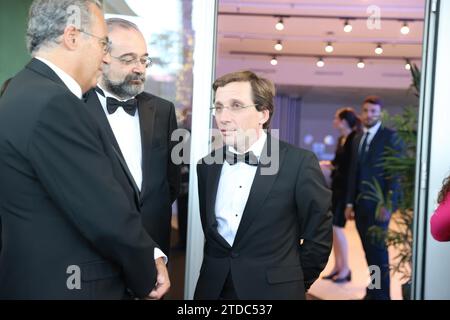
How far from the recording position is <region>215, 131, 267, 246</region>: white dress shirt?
228cm

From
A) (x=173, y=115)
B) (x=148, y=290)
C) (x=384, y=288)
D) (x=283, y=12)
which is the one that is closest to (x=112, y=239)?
(x=148, y=290)

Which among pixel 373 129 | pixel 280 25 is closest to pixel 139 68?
pixel 373 129

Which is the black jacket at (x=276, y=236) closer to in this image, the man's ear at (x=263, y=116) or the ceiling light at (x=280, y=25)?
the man's ear at (x=263, y=116)

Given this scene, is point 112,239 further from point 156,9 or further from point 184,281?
point 156,9

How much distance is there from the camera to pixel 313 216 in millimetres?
2287

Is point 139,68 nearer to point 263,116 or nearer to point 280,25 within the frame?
point 263,116

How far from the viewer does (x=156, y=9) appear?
310 centimetres

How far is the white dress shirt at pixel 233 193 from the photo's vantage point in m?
2.28

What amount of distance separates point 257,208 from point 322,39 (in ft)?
25.8

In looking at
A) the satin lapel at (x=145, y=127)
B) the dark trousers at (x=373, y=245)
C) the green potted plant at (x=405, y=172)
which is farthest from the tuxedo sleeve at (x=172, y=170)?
the dark trousers at (x=373, y=245)

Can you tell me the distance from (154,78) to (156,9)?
390 millimetres

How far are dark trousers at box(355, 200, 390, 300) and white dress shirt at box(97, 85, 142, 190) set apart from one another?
2.91 m

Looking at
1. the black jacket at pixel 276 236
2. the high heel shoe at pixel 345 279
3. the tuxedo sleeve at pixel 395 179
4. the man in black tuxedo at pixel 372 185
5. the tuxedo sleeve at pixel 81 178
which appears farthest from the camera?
the high heel shoe at pixel 345 279

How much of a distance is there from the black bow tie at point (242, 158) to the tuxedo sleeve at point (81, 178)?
0.80m
